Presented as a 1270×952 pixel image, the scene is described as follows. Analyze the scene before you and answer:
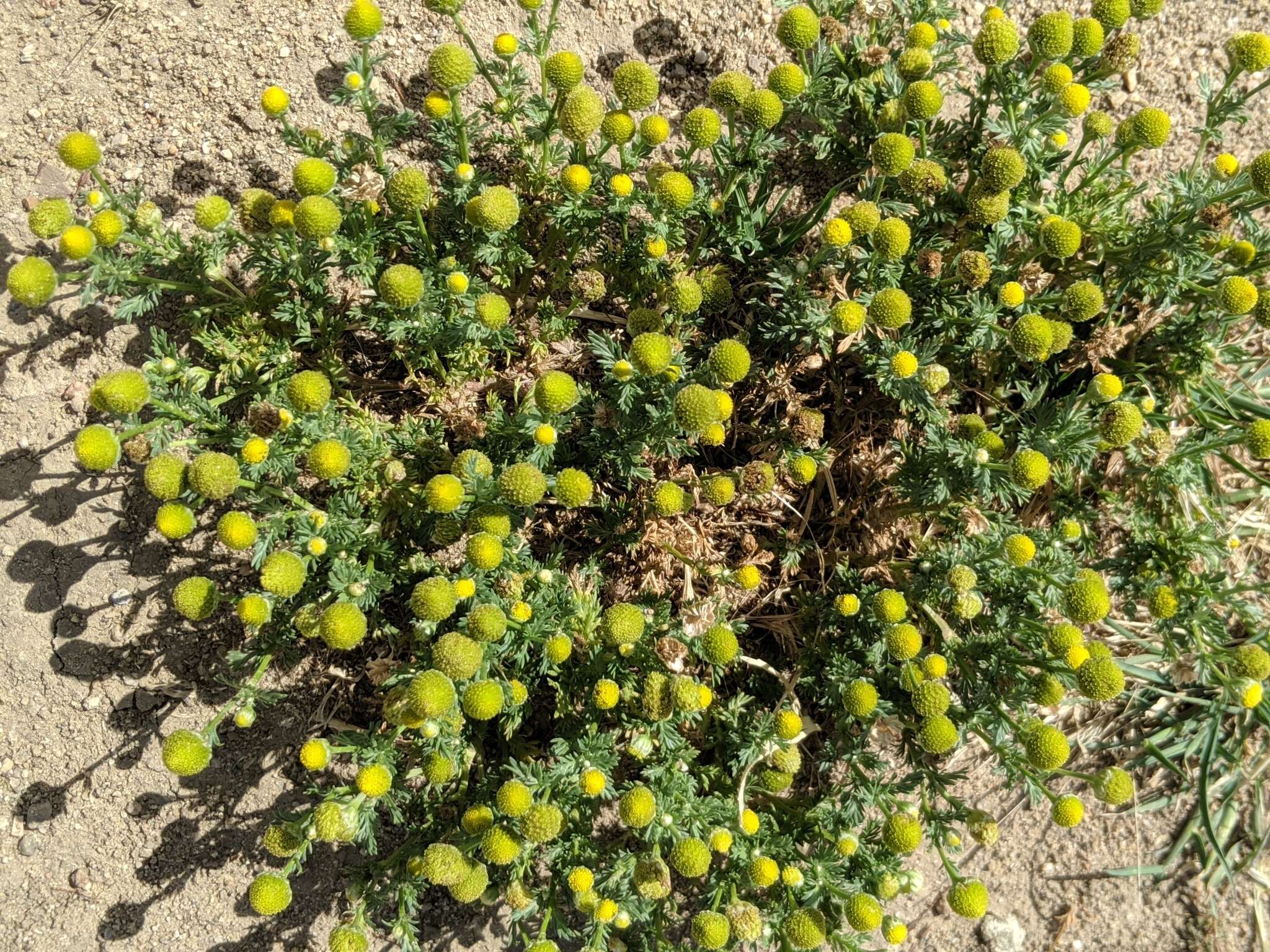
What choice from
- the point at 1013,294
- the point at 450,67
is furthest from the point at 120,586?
the point at 1013,294

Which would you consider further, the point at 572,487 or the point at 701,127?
the point at 701,127

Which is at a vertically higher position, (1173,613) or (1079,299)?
(1079,299)

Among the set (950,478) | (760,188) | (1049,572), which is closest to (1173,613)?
(1049,572)

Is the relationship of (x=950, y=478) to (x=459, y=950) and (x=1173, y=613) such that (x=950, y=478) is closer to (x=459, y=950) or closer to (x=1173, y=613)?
(x=1173, y=613)

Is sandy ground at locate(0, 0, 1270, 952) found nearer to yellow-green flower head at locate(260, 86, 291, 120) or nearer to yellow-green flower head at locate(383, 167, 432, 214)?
yellow-green flower head at locate(260, 86, 291, 120)

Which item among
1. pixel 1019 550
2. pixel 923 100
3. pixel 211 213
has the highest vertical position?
pixel 923 100

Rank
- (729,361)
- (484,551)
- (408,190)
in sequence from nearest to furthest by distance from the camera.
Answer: (484,551), (729,361), (408,190)

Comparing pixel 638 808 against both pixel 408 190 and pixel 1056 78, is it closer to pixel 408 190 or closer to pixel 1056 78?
pixel 408 190
